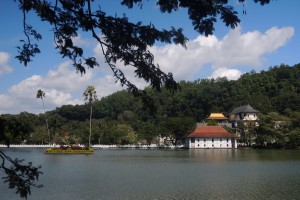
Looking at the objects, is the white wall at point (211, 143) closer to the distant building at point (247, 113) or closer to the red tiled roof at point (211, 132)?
the red tiled roof at point (211, 132)

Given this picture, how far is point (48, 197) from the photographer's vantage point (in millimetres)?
16297

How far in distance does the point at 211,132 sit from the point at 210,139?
1421mm

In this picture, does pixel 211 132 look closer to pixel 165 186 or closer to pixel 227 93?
pixel 227 93

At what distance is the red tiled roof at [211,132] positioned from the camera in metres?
76.3

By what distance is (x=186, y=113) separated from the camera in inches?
4449

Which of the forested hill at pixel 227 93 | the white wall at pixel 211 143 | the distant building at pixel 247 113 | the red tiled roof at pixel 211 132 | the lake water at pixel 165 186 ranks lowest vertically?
the lake water at pixel 165 186

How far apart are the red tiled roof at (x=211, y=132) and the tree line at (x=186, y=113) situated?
10.7 ft

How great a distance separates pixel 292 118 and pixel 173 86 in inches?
2734

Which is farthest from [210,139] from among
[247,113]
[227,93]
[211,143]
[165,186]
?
[165,186]

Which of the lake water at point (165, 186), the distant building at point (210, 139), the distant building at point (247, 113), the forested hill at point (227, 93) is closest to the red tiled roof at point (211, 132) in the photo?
the distant building at point (210, 139)

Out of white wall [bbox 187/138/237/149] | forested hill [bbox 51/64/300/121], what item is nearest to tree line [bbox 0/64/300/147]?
forested hill [bbox 51/64/300/121]

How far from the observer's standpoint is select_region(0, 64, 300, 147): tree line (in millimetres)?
70562

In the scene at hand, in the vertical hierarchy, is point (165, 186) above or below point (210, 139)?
below

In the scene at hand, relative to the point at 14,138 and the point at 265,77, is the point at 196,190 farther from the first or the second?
the point at 265,77
